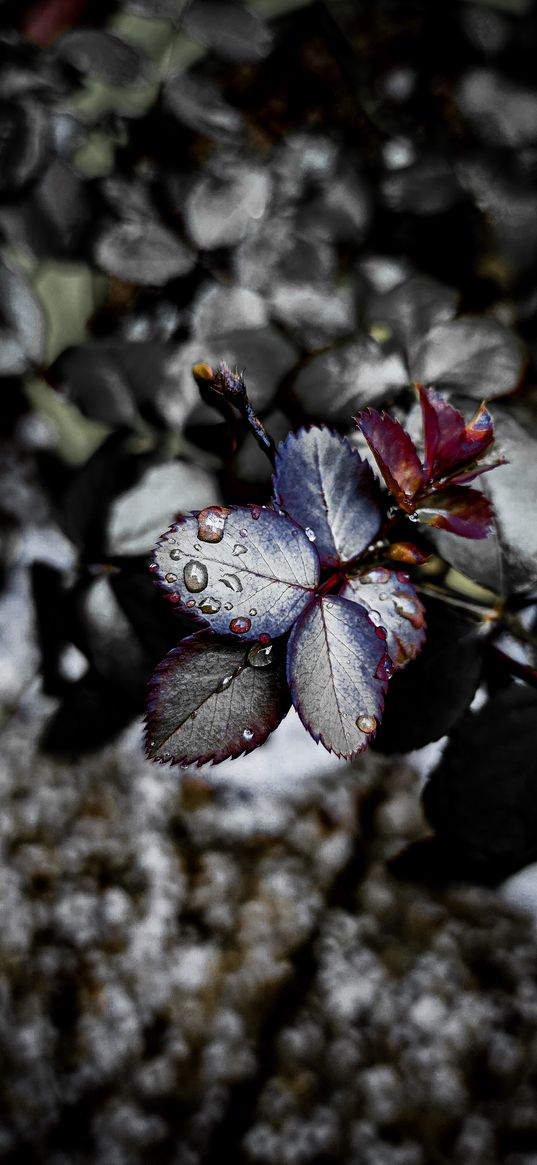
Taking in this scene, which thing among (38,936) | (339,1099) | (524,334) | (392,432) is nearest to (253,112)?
(524,334)

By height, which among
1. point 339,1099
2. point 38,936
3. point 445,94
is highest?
point 445,94

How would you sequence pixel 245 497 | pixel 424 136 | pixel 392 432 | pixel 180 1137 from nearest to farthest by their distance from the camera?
pixel 392 432 < pixel 245 497 < pixel 180 1137 < pixel 424 136

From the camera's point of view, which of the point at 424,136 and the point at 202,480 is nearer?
the point at 202,480

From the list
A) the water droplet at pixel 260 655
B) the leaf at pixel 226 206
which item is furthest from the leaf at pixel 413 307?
the water droplet at pixel 260 655

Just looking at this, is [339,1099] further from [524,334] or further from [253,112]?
[253,112]

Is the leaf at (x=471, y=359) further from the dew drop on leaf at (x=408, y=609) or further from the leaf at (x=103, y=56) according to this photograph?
the leaf at (x=103, y=56)

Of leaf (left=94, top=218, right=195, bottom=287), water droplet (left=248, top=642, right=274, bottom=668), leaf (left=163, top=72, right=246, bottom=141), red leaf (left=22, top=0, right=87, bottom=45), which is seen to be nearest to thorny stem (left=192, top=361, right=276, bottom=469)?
water droplet (left=248, top=642, right=274, bottom=668)

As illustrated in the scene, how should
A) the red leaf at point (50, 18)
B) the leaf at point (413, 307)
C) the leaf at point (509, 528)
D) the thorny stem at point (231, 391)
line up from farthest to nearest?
1. the red leaf at point (50, 18)
2. the leaf at point (413, 307)
3. the leaf at point (509, 528)
4. the thorny stem at point (231, 391)
